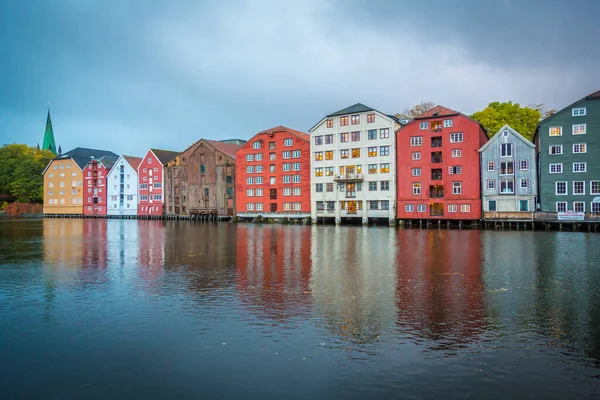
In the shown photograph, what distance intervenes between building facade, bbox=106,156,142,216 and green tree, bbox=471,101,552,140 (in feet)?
258

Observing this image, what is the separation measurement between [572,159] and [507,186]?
835cm

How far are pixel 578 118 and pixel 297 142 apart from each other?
43.3m

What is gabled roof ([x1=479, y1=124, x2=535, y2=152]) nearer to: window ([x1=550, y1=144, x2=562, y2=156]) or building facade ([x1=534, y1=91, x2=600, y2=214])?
building facade ([x1=534, y1=91, x2=600, y2=214])

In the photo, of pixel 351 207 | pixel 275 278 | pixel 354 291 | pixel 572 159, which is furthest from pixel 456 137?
pixel 354 291

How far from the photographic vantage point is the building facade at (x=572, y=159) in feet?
190

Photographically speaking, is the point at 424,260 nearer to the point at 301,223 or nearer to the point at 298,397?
the point at 298,397

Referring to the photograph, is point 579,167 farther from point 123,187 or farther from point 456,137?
point 123,187

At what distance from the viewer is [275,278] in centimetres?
2366

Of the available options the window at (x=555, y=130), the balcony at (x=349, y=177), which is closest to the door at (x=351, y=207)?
the balcony at (x=349, y=177)

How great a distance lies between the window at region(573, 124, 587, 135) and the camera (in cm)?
5853

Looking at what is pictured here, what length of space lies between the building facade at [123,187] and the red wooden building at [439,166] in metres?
68.1

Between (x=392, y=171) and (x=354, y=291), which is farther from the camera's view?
(x=392, y=171)

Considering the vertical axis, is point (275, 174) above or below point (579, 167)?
above

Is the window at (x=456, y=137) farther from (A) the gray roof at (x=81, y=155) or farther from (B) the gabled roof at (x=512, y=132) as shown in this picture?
(A) the gray roof at (x=81, y=155)
